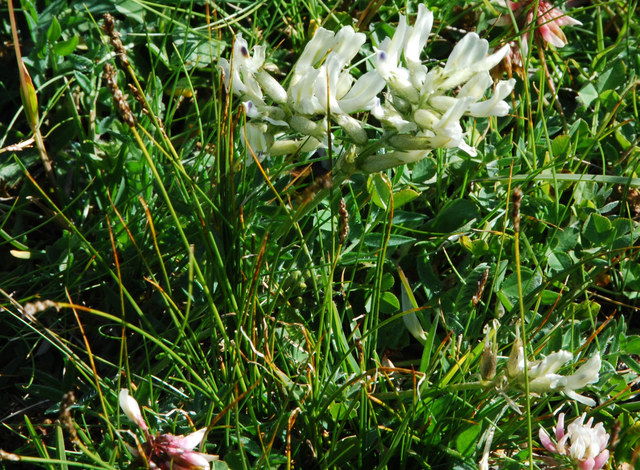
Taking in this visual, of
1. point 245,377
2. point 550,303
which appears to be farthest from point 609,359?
point 245,377

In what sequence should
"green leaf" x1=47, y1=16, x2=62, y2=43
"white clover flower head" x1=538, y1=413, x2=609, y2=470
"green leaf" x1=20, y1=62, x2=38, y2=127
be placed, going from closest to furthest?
1. "white clover flower head" x1=538, y1=413, x2=609, y2=470
2. "green leaf" x1=20, y1=62, x2=38, y2=127
3. "green leaf" x1=47, y1=16, x2=62, y2=43

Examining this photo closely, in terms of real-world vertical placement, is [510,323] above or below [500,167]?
below

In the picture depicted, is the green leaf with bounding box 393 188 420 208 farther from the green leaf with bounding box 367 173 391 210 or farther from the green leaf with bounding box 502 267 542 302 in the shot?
the green leaf with bounding box 502 267 542 302

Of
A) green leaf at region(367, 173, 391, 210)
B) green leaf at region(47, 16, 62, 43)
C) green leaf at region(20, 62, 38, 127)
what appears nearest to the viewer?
green leaf at region(20, 62, 38, 127)

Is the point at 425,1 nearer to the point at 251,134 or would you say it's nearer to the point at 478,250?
the point at 478,250

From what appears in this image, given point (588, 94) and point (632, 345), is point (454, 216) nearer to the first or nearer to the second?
point (632, 345)

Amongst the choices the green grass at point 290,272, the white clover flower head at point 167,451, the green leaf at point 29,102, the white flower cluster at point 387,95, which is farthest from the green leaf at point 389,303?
the green leaf at point 29,102

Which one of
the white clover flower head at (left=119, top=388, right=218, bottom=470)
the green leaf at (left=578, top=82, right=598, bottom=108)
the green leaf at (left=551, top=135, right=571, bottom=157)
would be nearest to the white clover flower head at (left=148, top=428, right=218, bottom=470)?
the white clover flower head at (left=119, top=388, right=218, bottom=470)

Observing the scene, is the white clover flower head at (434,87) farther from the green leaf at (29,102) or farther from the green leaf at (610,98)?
the green leaf at (610,98)
